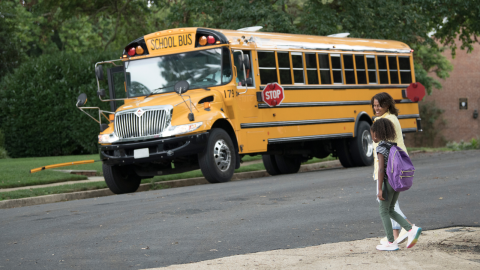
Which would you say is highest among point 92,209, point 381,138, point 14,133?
point 381,138


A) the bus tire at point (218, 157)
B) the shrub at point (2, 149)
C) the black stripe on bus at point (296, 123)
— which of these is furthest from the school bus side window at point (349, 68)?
the shrub at point (2, 149)

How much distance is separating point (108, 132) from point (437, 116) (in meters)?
32.5

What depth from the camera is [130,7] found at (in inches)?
1155

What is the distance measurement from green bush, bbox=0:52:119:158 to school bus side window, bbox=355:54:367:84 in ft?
37.3

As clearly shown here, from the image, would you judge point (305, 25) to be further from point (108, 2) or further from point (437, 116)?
point (437, 116)

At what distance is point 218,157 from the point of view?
→ 12672 millimetres

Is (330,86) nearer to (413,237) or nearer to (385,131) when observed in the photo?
(385,131)

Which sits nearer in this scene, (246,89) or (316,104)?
(246,89)

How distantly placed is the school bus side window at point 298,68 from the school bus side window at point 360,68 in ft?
6.97

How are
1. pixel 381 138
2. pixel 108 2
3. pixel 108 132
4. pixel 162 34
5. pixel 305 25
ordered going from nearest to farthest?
pixel 381 138 < pixel 108 132 < pixel 162 34 < pixel 305 25 < pixel 108 2

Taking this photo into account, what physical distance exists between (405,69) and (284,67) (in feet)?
16.7

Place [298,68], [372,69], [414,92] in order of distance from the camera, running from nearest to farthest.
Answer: [298,68]
[372,69]
[414,92]

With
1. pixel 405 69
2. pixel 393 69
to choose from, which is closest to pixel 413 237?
pixel 393 69

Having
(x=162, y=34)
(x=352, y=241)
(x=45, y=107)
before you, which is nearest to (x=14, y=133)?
(x=45, y=107)
